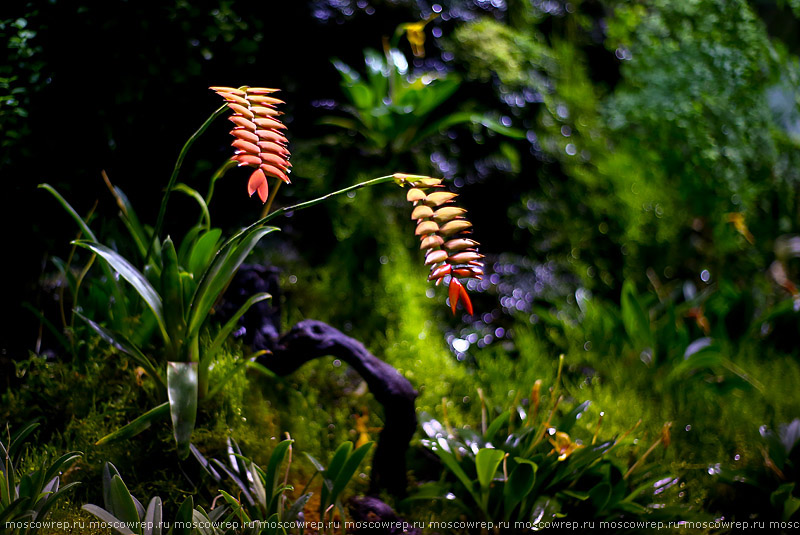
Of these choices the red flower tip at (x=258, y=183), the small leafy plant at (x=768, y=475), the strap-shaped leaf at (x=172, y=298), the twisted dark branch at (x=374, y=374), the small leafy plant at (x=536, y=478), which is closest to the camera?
the red flower tip at (x=258, y=183)

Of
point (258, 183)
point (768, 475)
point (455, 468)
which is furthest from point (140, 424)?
point (768, 475)

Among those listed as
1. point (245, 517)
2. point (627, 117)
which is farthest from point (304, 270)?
point (627, 117)

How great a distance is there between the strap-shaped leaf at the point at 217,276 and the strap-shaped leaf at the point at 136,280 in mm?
93

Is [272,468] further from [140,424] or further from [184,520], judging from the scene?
[140,424]

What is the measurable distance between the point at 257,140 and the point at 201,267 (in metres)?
0.80

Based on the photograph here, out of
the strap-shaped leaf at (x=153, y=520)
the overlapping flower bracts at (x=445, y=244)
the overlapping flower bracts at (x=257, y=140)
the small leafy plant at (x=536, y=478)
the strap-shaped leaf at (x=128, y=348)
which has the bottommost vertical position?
the small leafy plant at (x=536, y=478)

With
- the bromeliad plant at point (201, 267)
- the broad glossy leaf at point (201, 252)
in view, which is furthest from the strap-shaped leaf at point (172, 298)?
the broad glossy leaf at point (201, 252)

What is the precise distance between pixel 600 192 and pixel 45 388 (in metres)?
3.01

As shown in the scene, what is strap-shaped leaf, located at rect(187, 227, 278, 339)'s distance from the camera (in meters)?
1.75

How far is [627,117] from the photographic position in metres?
3.49

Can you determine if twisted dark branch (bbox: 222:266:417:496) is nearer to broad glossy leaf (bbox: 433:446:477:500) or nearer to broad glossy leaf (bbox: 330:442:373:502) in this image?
broad glossy leaf (bbox: 433:446:477:500)

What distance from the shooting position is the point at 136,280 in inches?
68.7

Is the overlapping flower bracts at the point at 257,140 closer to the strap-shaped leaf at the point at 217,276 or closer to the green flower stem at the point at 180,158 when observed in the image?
the green flower stem at the point at 180,158

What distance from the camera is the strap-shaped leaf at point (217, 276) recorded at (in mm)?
1755
